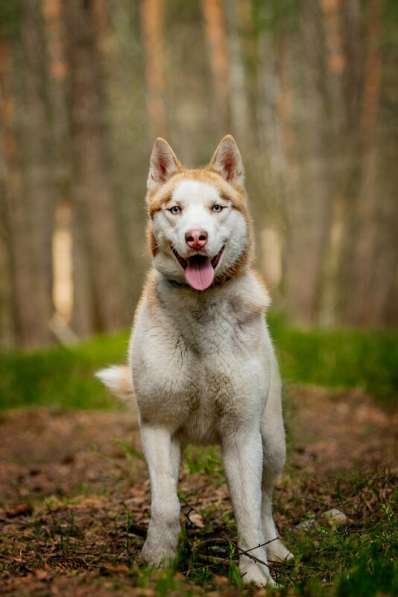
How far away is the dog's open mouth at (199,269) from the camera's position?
164 inches

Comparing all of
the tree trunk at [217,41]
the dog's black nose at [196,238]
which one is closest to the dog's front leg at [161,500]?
the dog's black nose at [196,238]

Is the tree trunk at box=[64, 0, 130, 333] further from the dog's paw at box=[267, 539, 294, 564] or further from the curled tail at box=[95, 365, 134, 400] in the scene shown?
the dog's paw at box=[267, 539, 294, 564]

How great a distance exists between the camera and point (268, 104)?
2175cm

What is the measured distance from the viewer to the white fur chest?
4.18 m

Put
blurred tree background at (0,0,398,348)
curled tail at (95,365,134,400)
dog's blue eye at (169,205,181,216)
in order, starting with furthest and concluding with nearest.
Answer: blurred tree background at (0,0,398,348) → curled tail at (95,365,134,400) → dog's blue eye at (169,205,181,216)

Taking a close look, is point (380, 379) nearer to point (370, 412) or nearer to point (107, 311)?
point (370, 412)

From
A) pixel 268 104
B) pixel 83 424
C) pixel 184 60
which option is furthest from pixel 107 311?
pixel 184 60

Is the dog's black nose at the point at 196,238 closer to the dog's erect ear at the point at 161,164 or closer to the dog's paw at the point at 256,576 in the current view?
the dog's erect ear at the point at 161,164

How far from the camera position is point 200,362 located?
4211 millimetres

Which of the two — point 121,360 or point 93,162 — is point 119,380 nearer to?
point 121,360

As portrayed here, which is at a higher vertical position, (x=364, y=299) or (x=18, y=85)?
(x=18, y=85)

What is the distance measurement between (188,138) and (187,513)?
78.9 feet

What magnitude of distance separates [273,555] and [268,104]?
1826cm

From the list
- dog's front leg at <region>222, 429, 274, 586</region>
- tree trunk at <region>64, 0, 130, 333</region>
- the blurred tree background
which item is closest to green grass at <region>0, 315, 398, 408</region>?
tree trunk at <region>64, 0, 130, 333</region>
